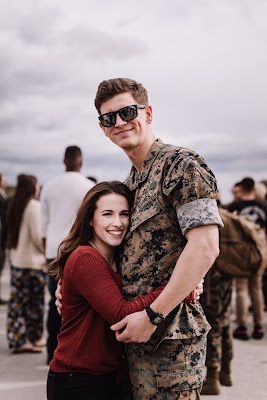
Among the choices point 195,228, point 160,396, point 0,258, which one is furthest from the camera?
point 0,258

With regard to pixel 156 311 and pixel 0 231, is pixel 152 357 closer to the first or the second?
pixel 156 311

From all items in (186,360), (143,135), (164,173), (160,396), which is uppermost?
(143,135)

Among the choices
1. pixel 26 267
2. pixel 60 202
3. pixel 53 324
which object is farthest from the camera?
pixel 26 267

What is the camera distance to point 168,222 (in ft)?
6.43

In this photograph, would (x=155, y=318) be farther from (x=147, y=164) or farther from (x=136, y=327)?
(x=147, y=164)

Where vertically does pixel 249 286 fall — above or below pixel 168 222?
below

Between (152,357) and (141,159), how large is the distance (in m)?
0.89

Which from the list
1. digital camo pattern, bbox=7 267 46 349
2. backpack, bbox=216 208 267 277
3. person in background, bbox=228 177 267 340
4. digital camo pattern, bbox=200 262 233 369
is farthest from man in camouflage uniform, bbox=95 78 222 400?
person in background, bbox=228 177 267 340

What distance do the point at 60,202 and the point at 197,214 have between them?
2839mm

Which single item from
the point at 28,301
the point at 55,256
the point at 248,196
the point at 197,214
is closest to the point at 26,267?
the point at 28,301

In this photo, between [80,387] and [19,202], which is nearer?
[80,387]

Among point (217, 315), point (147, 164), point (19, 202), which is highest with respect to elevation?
point (19, 202)

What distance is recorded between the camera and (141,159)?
2197 mm

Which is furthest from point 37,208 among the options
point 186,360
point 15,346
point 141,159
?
point 186,360
